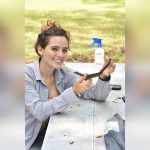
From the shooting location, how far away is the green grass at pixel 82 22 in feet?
9.66

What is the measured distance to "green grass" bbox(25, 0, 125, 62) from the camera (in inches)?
116

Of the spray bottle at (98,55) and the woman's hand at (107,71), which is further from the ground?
the spray bottle at (98,55)

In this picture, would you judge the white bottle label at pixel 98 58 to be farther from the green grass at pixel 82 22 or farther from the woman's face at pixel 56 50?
the woman's face at pixel 56 50

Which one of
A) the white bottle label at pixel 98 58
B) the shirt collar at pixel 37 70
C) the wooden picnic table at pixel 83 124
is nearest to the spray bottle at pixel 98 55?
the white bottle label at pixel 98 58

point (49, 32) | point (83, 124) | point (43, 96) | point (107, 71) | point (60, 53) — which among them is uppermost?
point (49, 32)

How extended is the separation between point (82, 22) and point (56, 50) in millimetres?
216

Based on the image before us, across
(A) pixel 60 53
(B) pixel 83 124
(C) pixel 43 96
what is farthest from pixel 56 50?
(B) pixel 83 124

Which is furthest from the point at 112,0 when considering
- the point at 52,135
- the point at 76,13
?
the point at 52,135

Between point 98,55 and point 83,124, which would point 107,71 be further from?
point 83,124

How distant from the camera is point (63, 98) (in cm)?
298

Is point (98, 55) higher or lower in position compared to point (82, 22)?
lower

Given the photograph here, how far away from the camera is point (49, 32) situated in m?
2.96

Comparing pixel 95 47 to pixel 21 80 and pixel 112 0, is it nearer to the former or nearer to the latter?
pixel 112 0

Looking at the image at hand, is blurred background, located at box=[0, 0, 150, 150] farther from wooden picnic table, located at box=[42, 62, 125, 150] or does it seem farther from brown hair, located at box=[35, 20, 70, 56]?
wooden picnic table, located at box=[42, 62, 125, 150]
